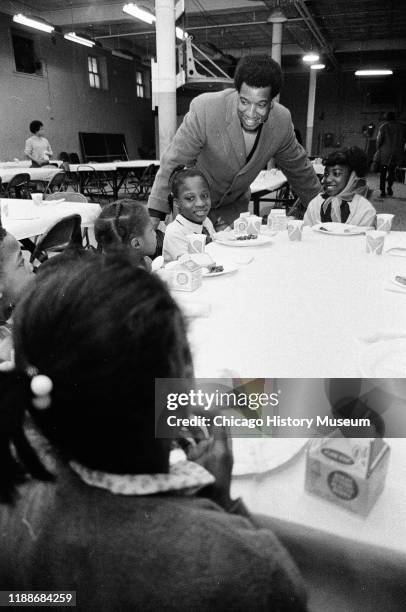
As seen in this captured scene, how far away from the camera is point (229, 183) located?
106 inches

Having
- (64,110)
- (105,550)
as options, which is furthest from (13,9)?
(105,550)

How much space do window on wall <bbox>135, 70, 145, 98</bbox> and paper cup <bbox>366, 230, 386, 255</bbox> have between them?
14.9 metres

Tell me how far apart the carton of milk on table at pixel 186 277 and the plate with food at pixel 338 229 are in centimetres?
112

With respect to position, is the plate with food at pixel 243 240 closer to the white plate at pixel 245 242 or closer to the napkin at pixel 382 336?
the white plate at pixel 245 242

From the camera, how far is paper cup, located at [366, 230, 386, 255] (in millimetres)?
1911

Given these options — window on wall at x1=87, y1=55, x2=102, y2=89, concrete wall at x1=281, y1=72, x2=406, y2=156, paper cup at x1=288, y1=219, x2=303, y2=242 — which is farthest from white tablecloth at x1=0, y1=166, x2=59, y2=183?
concrete wall at x1=281, y1=72, x2=406, y2=156

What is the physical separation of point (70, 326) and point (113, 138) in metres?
14.2

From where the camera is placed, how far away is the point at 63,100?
11680 millimetres

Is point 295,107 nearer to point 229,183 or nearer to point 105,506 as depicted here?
point 229,183

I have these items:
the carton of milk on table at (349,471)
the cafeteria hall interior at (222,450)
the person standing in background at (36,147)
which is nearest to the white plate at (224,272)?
the cafeteria hall interior at (222,450)

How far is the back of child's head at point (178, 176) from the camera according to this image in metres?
2.39

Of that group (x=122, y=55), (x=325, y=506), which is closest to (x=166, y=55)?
(x=325, y=506)

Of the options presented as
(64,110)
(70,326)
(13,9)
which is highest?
(13,9)

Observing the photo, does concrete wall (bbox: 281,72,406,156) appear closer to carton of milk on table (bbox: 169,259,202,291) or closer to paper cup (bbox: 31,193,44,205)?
paper cup (bbox: 31,193,44,205)
